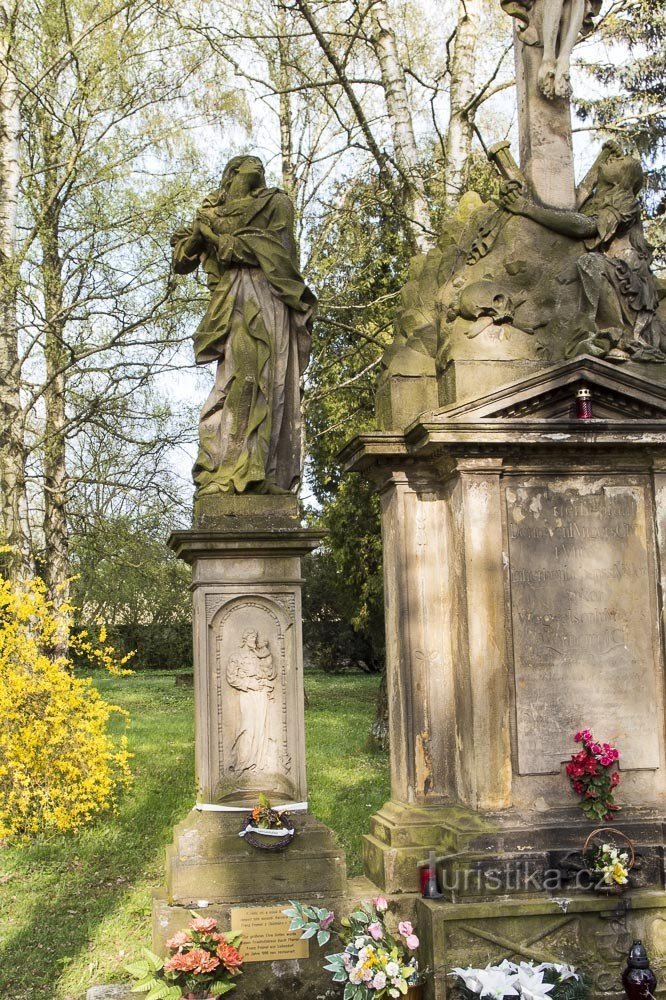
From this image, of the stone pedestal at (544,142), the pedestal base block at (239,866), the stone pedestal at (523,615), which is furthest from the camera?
the stone pedestal at (544,142)

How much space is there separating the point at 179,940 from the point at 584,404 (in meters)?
4.20

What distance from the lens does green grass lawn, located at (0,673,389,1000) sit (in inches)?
281

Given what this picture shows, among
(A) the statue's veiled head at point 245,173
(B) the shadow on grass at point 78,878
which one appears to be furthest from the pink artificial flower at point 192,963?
(A) the statue's veiled head at point 245,173

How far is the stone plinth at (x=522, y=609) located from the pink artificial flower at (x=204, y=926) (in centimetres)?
134

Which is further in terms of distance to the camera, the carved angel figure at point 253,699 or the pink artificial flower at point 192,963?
the carved angel figure at point 253,699

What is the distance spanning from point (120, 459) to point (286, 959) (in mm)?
11677

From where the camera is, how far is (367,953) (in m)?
5.91

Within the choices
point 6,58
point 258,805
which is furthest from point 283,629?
point 6,58

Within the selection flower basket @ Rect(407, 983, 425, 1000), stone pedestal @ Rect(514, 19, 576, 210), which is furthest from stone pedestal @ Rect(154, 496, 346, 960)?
stone pedestal @ Rect(514, 19, 576, 210)

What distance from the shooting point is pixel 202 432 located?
7.03 meters

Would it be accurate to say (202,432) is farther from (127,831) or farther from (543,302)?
(127,831)

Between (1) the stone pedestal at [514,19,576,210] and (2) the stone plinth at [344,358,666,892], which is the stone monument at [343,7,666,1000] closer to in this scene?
(2) the stone plinth at [344,358,666,892]

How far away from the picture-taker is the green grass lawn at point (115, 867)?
7141 millimetres

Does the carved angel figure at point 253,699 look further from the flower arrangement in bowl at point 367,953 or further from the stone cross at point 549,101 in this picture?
the stone cross at point 549,101
